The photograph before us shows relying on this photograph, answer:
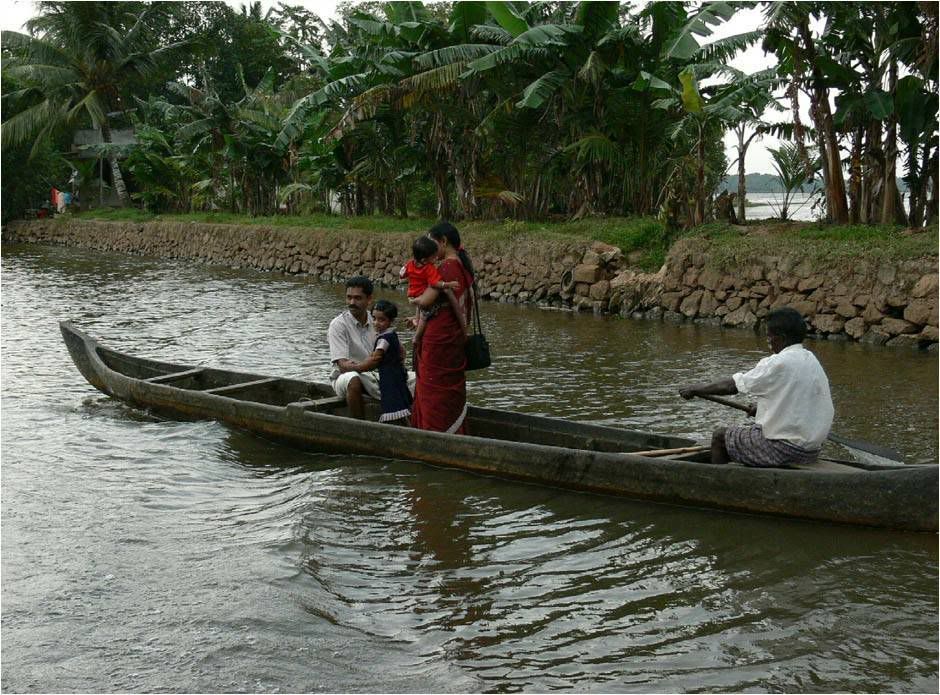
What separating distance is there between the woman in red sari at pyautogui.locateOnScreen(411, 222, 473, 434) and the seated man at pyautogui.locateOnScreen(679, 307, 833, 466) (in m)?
1.93

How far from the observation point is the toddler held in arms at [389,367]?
768cm

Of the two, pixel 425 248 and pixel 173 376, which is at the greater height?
pixel 425 248

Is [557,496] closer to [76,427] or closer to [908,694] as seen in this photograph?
[908,694]

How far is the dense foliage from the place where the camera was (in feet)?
47.1

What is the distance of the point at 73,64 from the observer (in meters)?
32.2

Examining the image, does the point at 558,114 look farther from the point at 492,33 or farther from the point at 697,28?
the point at 697,28

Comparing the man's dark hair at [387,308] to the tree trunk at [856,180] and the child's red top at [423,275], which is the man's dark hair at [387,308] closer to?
the child's red top at [423,275]

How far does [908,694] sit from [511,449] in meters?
3.20

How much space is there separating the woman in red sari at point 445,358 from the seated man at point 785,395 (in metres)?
1.93

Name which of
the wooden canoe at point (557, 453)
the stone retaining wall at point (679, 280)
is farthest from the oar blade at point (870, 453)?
the stone retaining wall at point (679, 280)

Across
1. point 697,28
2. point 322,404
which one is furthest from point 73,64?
point 322,404

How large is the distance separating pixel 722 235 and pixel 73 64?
25.3 meters

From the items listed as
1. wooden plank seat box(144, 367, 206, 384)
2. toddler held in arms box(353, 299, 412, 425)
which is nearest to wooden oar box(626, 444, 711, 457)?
toddler held in arms box(353, 299, 412, 425)

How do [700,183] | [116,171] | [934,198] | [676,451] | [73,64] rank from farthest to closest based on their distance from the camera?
1. [116,171]
2. [73,64]
3. [700,183]
4. [934,198]
5. [676,451]
